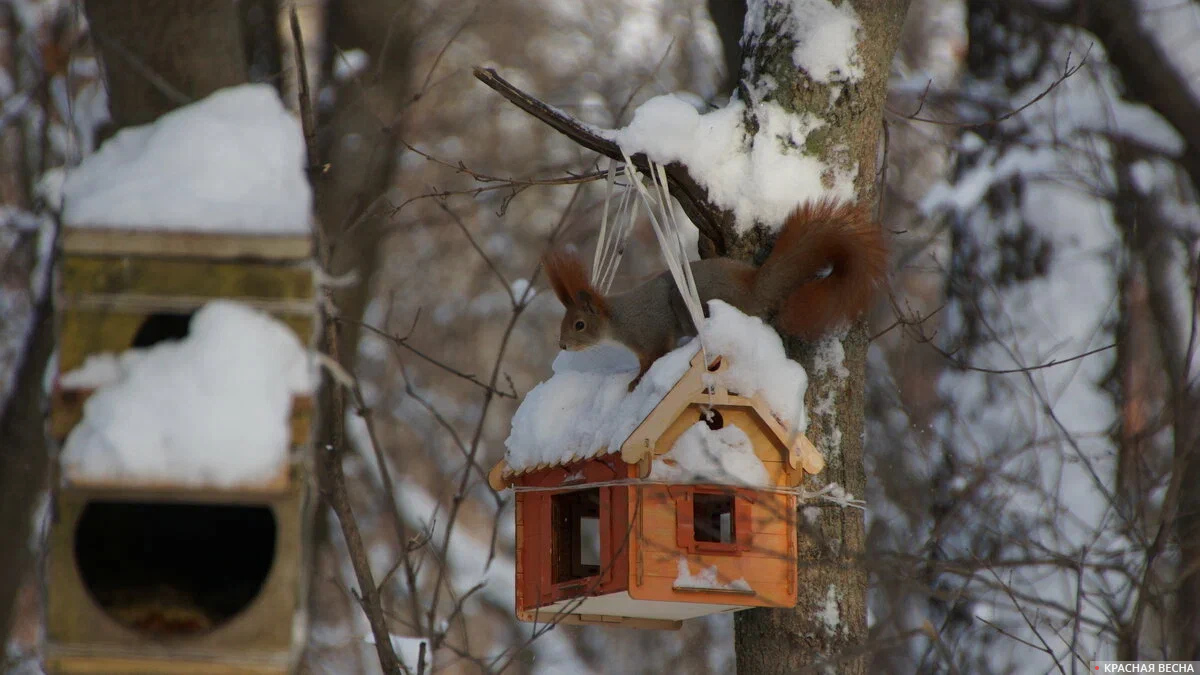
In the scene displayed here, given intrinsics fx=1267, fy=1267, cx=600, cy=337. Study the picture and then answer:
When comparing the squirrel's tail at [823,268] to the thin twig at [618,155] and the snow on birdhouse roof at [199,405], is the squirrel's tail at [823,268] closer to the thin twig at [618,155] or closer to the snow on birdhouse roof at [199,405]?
the thin twig at [618,155]

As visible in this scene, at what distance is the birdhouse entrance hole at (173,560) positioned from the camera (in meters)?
1.52

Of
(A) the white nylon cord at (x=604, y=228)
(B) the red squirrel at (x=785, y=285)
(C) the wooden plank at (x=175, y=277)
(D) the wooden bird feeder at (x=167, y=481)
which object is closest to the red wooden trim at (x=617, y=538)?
(B) the red squirrel at (x=785, y=285)

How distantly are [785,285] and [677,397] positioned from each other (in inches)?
13.2

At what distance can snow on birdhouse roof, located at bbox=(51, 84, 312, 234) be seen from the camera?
1354 millimetres

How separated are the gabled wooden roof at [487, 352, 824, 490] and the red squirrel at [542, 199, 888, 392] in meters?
0.20

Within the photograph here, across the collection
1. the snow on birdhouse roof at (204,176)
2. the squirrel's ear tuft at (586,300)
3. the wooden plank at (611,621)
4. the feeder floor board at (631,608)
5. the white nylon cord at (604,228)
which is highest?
the white nylon cord at (604,228)

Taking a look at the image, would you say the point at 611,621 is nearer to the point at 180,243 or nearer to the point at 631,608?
the point at 631,608

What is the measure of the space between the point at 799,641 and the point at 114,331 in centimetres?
146

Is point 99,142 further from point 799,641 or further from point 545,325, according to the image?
point 545,325

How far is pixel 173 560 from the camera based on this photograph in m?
1.63

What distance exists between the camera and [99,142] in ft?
7.29

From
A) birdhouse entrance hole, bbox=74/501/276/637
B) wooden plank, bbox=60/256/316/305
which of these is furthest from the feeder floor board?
wooden plank, bbox=60/256/316/305

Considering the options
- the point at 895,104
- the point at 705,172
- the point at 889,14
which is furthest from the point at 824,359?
the point at 895,104

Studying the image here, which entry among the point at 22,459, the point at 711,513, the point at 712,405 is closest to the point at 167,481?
the point at 712,405
